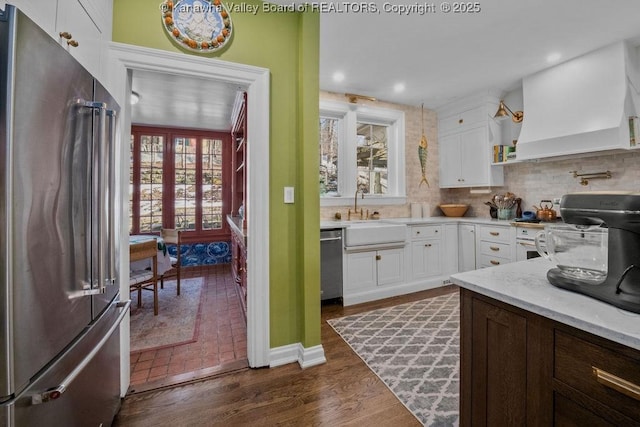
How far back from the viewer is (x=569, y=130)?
2.89 metres

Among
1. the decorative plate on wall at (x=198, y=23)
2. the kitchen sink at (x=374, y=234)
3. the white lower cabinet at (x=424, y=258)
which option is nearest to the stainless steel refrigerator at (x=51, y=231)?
the decorative plate on wall at (x=198, y=23)

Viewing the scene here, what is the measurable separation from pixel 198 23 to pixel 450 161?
12.8 feet

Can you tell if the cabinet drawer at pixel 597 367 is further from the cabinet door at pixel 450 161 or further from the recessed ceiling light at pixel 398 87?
the cabinet door at pixel 450 161

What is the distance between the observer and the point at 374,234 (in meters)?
3.18

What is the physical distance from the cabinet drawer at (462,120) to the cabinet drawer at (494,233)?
1555 millimetres

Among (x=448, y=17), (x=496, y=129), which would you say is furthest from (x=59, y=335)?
(x=496, y=129)

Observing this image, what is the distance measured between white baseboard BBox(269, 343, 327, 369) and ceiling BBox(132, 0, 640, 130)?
2.02 meters

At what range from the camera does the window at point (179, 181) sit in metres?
4.81

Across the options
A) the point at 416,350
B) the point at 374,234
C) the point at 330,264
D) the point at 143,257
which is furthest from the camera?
the point at 374,234

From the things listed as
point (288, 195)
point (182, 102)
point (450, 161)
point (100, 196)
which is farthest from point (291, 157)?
point (450, 161)

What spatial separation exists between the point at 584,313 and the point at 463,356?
49cm

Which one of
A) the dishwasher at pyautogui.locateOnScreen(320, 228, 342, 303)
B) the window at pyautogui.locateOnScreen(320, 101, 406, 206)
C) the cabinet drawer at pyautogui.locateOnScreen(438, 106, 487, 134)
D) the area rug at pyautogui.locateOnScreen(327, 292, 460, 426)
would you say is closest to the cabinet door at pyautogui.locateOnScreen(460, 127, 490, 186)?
the cabinet drawer at pyautogui.locateOnScreen(438, 106, 487, 134)

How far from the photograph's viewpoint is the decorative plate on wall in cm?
173

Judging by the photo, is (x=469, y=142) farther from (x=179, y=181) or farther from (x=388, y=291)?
(x=179, y=181)
